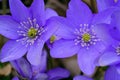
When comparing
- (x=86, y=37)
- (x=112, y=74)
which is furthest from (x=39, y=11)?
(x=112, y=74)

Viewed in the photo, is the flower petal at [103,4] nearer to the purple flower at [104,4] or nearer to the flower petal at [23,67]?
the purple flower at [104,4]

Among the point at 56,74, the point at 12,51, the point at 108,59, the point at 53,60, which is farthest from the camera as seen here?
the point at 53,60

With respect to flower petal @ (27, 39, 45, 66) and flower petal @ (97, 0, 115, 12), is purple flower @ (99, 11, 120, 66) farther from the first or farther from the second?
flower petal @ (27, 39, 45, 66)

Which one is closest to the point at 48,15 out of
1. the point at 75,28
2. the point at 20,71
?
the point at 75,28

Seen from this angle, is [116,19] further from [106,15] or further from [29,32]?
Result: [29,32]

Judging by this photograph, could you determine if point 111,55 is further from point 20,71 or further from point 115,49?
point 20,71

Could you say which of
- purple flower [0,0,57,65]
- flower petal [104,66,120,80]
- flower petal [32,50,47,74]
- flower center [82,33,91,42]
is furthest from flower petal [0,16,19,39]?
flower petal [104,66,120,80]
